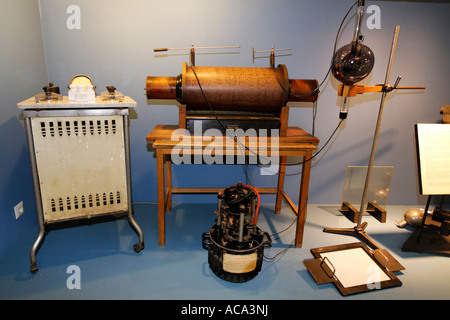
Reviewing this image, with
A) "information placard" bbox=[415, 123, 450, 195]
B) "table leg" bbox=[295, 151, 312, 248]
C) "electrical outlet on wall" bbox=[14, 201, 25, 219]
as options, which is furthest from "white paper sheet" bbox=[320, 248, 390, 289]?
"electrical outlet on wall" bbox=[14, 201, 25, 219]

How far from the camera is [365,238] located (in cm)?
235

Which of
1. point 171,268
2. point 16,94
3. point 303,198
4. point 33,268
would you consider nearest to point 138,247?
point 171,268

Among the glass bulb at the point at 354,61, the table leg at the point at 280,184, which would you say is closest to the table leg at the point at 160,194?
the table leg at the point at 280,184

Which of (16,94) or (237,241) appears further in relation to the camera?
(16,94)

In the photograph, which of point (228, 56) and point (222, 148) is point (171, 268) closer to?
point (222, 148)

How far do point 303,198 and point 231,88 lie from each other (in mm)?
922

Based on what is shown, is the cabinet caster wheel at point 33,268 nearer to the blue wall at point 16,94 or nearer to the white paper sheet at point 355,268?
the blue wall at point 16,94

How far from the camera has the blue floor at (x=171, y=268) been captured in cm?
176

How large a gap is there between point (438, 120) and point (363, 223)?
125 cm

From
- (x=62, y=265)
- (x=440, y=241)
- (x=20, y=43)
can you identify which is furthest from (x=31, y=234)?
(x=440, y=241)

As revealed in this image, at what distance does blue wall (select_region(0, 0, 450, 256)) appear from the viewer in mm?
2320

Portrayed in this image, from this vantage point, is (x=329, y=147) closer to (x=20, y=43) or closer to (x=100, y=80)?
(x=100, y=80)

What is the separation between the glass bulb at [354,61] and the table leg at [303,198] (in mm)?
561

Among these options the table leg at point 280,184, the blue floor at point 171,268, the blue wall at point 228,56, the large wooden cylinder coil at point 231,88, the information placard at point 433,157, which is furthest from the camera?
the table leg at point 280,184
